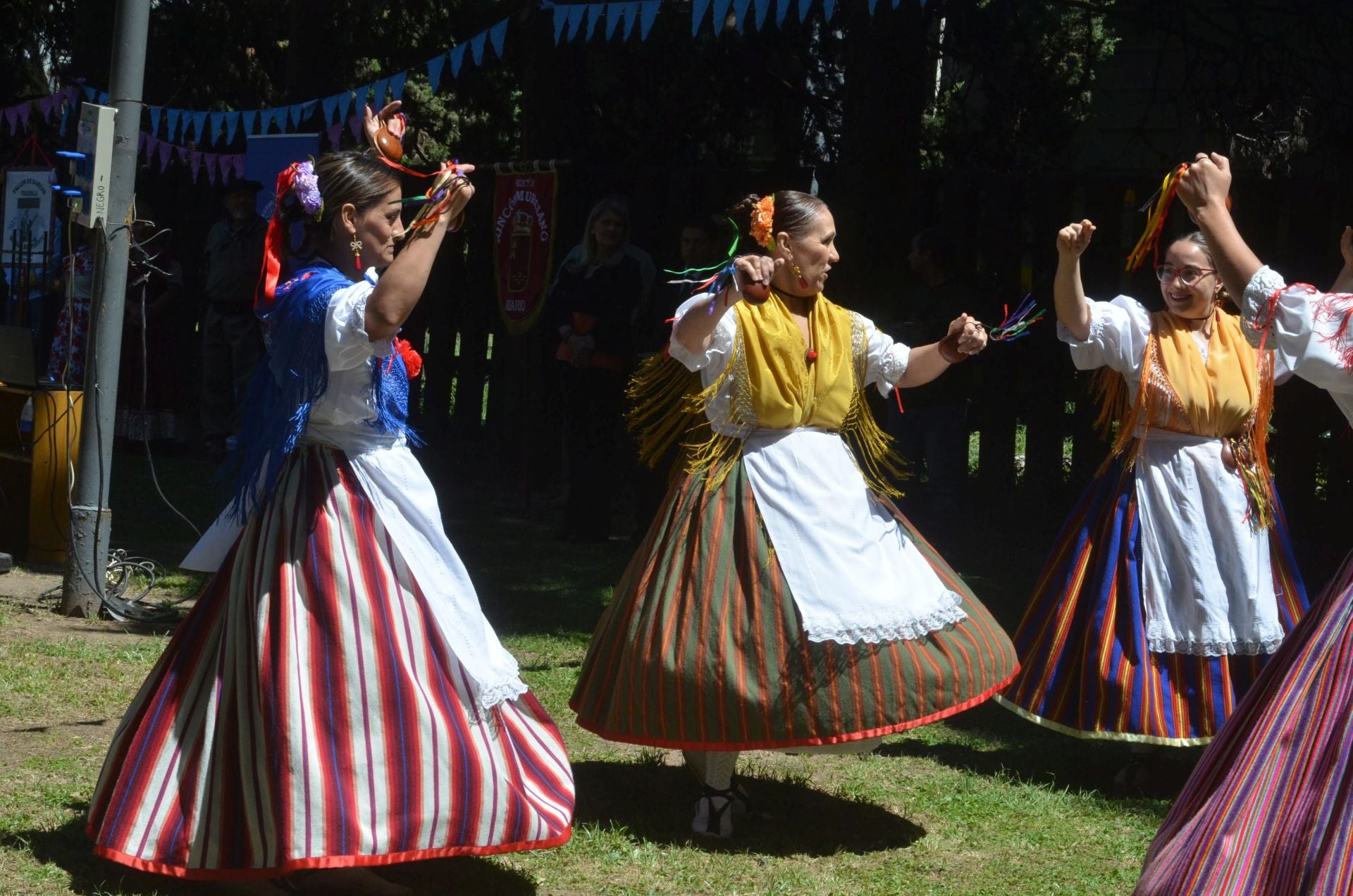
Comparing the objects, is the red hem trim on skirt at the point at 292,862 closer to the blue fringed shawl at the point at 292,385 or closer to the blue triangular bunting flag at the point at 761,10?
the blue fringed shawl at the point at 292,385

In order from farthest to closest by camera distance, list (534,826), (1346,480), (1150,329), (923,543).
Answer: (1346,480) < (1150,329) < (923,543) < (534,826)

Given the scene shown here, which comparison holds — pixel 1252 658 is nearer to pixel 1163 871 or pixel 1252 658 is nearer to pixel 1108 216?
pixel 1163 871

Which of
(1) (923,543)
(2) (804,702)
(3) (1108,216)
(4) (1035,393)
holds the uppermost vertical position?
(3) (1108,216)

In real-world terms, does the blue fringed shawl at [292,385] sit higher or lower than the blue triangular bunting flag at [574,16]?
lower

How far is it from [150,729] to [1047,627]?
263cm

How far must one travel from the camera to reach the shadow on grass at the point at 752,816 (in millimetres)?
4266

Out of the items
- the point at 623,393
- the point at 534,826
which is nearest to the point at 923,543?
the point at 534,826

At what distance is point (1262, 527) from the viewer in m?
4.76

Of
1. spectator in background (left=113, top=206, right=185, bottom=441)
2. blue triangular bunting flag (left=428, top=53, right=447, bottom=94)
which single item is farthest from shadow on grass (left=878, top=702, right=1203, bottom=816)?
spectator in background (left=113, top=206, right=185, bottom=441)

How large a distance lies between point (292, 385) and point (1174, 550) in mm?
2604

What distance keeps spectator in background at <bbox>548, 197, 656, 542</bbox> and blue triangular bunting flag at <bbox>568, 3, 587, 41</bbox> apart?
2.78 ft

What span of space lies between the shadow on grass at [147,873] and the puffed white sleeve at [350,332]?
1.27m

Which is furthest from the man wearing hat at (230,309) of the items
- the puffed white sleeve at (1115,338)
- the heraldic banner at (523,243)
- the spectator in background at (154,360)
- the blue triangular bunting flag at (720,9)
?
the puffed white sleeve at (1115,338)

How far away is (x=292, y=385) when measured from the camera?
364 centimetres
